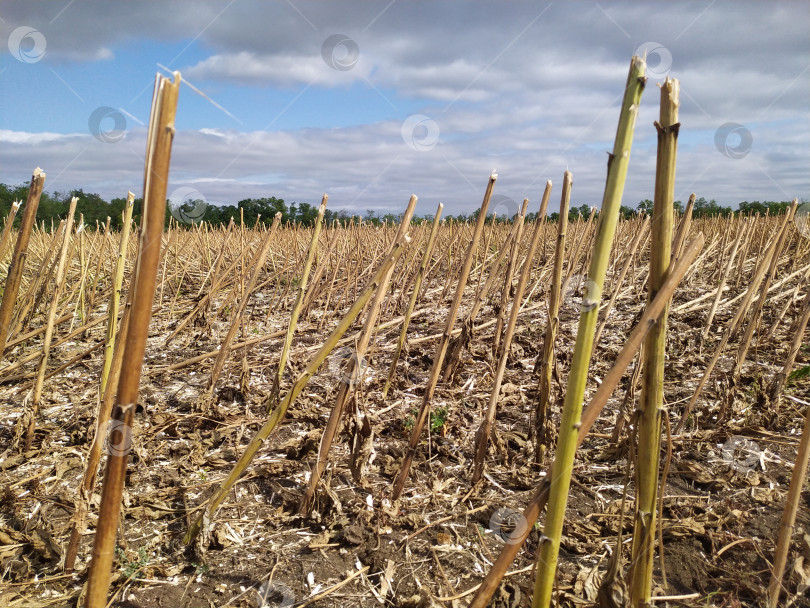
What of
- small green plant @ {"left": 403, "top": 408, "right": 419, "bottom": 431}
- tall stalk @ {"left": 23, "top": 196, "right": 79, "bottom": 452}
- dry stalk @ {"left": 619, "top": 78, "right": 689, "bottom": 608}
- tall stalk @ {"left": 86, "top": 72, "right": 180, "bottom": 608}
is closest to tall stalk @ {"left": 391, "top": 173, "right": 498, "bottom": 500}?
small green plant @ {"left": 403, "top": 408, "right": 419, "bottom": 431}

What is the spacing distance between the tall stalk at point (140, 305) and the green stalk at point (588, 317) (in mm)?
710

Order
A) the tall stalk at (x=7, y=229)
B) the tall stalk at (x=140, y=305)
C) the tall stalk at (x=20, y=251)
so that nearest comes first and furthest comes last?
the tall stalk at (x=140, y=305), the tall stalk at (x=20, y=251), the tall stalk at (x=7, y=229)

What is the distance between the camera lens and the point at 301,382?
1.60 metres

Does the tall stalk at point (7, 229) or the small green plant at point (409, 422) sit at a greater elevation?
the tall stalk at point (7, 229)

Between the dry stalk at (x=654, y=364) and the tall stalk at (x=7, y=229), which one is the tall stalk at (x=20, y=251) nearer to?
the tall stalk at (x=7, y=229)

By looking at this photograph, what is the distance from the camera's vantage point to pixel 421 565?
5.85 ft

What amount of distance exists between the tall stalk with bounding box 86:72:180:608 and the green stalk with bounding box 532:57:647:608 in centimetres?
71

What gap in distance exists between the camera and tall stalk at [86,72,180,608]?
0.80m

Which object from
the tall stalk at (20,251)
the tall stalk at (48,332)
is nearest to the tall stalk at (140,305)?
the tall stalk at (20,251)

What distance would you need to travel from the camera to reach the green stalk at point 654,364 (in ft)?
3.12

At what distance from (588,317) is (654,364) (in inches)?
8.2

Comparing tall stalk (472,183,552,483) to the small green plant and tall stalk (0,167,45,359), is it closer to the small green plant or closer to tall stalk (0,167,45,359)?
the small green plant

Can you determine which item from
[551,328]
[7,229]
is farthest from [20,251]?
[551,328]

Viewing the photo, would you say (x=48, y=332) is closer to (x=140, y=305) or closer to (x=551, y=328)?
(x=140, y=305)
